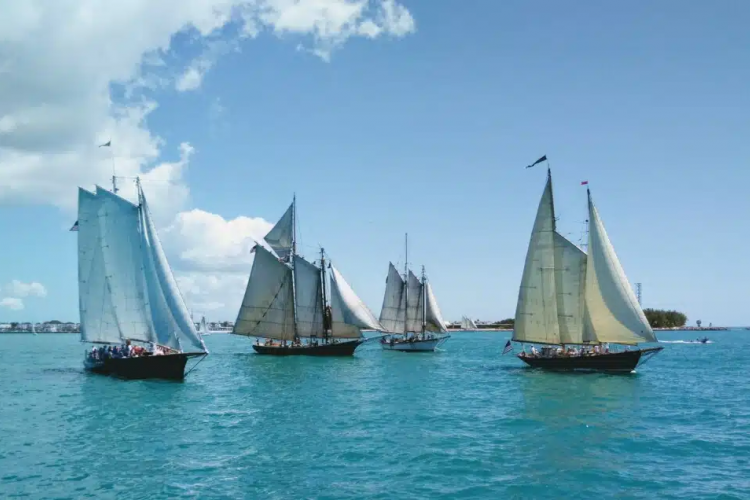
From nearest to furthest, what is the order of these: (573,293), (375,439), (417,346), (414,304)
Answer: (375,439) < (573,293) < (417,346) < (414,304)

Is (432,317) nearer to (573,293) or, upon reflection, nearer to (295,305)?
(295,305)

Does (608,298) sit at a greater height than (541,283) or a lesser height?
lesser

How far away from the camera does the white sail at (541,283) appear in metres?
65.4

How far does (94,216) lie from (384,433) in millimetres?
37549

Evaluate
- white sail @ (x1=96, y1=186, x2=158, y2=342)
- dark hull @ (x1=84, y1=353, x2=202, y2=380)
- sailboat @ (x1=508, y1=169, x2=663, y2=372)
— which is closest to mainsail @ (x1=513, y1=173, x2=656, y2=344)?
sailboat @ (x1=508, y1=169, x2=663, y2=372)

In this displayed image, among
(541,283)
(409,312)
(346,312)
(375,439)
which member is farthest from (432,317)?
(375,439)

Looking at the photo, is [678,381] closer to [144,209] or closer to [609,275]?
[609,275]

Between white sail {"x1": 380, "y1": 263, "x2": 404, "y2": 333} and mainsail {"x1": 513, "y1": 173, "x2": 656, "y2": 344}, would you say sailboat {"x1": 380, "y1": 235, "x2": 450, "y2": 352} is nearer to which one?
white sail {"x1": 380, "y1": 263, "x2": 404, "y2": 333}

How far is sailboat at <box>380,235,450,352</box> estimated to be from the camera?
120 meters

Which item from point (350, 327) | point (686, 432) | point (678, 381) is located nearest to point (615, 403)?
point (686, 432)

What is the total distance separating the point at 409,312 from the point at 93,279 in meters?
70.6

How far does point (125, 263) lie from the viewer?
191ft

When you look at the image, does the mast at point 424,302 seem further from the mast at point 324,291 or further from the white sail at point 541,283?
the white sail at point 541,283

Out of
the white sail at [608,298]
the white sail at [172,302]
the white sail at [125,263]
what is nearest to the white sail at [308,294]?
the white sail at [125,263]
